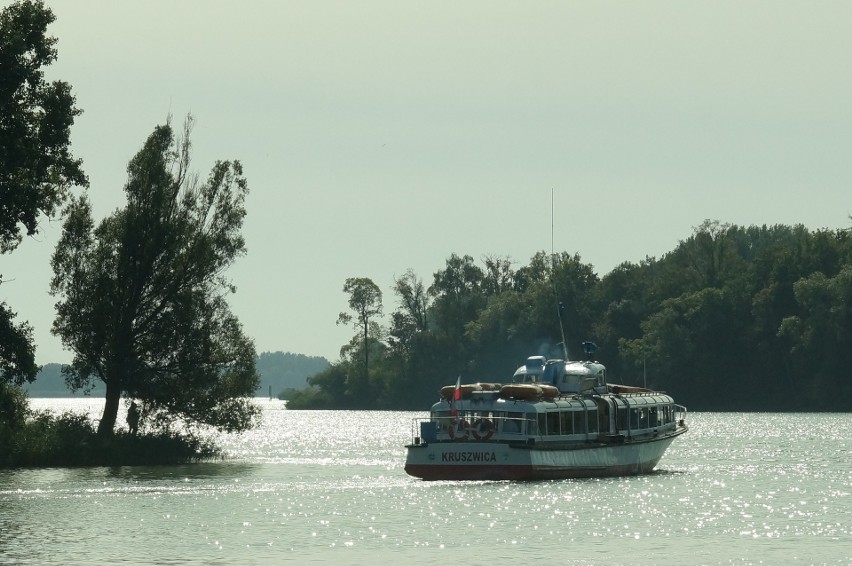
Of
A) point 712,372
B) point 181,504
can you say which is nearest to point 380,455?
point 181,504

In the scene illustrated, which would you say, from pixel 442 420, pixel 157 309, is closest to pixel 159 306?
pixel 157 309

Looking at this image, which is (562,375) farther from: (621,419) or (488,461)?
(488,461)

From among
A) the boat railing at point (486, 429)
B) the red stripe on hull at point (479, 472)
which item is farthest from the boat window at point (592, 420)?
the boat railing at point (486, 429)

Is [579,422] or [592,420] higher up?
[592,420]

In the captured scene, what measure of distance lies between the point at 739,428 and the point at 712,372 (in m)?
41.8

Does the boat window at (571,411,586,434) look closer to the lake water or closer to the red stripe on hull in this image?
the lake water

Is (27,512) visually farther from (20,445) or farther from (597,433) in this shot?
(597,433)

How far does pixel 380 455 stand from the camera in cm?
9912

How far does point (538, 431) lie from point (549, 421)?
1.39m

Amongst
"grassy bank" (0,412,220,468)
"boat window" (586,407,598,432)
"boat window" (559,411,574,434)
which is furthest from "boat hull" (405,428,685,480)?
"grassy bank" (0,412,220,468)

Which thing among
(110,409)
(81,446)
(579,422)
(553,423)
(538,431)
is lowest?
(81,446)

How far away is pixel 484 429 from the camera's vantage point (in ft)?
232

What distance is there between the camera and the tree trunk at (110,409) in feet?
271

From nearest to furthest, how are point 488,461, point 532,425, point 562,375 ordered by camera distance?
point 488,461 → point 532,425 → point 562,375
